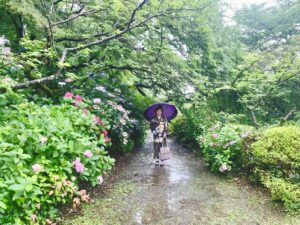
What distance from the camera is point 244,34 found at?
13.2 meters

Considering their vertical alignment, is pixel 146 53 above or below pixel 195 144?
above

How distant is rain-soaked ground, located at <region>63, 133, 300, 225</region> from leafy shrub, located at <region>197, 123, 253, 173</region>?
0.29m

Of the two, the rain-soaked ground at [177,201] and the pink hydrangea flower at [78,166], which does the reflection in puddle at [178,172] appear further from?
the pink hydrangea flower at [78,166]

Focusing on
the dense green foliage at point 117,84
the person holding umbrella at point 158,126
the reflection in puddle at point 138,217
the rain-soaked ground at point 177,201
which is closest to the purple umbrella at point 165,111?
the person holding umbrella at point 158,126

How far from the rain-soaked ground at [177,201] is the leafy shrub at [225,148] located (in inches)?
11.6

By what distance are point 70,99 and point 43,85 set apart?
1296mm

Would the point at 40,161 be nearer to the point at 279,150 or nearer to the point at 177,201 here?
the point at 177,201

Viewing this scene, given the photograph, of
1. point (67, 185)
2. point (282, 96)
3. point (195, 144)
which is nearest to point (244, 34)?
point (282, 96)

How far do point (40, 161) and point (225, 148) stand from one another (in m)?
4.10

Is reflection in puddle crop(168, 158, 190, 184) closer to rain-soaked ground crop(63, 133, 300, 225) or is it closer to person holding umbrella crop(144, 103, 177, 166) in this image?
rain-soaked ground crop(63, 133, 300, 225)

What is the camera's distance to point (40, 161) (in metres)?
3.36

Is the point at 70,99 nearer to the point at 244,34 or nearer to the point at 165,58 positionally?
the point at 165,58

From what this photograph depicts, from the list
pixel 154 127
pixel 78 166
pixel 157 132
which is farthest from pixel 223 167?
pixel 78 166

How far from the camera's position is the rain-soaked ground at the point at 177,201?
414 cm
